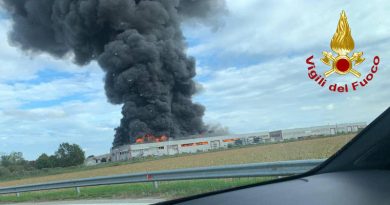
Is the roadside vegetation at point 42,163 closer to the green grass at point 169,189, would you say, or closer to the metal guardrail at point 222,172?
the green grass at point 169,189

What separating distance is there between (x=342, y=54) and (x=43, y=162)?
2665 cm

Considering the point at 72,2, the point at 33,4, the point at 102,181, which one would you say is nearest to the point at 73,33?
the point at 72,2

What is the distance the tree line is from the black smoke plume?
68.3 ft

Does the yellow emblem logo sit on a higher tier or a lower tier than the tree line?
higher

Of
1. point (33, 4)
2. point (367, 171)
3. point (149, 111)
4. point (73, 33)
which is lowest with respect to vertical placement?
point (367, 171)

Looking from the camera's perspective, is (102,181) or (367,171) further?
(102,181)

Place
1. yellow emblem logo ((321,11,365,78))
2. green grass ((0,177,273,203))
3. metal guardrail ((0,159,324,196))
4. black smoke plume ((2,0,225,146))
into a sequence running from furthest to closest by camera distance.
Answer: black smoke plume ((2,0,225,146)), green grass ((0,177,273,203)), metal guardrail ((0,159,324,196)), yellow emblem logo ((321,11,365,78))

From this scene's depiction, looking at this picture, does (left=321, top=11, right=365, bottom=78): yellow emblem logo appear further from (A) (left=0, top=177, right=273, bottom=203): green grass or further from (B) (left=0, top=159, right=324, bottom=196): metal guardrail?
(A) (left=0, top=177, right=273, bottom=203): green grass

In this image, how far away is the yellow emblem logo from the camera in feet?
13.4

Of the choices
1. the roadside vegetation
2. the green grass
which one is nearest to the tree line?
the roadside vegetation

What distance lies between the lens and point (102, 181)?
12125 millimetres

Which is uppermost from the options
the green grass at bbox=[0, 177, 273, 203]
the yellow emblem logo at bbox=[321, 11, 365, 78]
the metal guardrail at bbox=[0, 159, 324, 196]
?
the yellow emblem logo at bbox=[321, 11, 365, 78]

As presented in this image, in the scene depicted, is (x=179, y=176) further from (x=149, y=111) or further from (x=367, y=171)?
(x=149, y=111)

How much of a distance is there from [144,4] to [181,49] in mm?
7493
